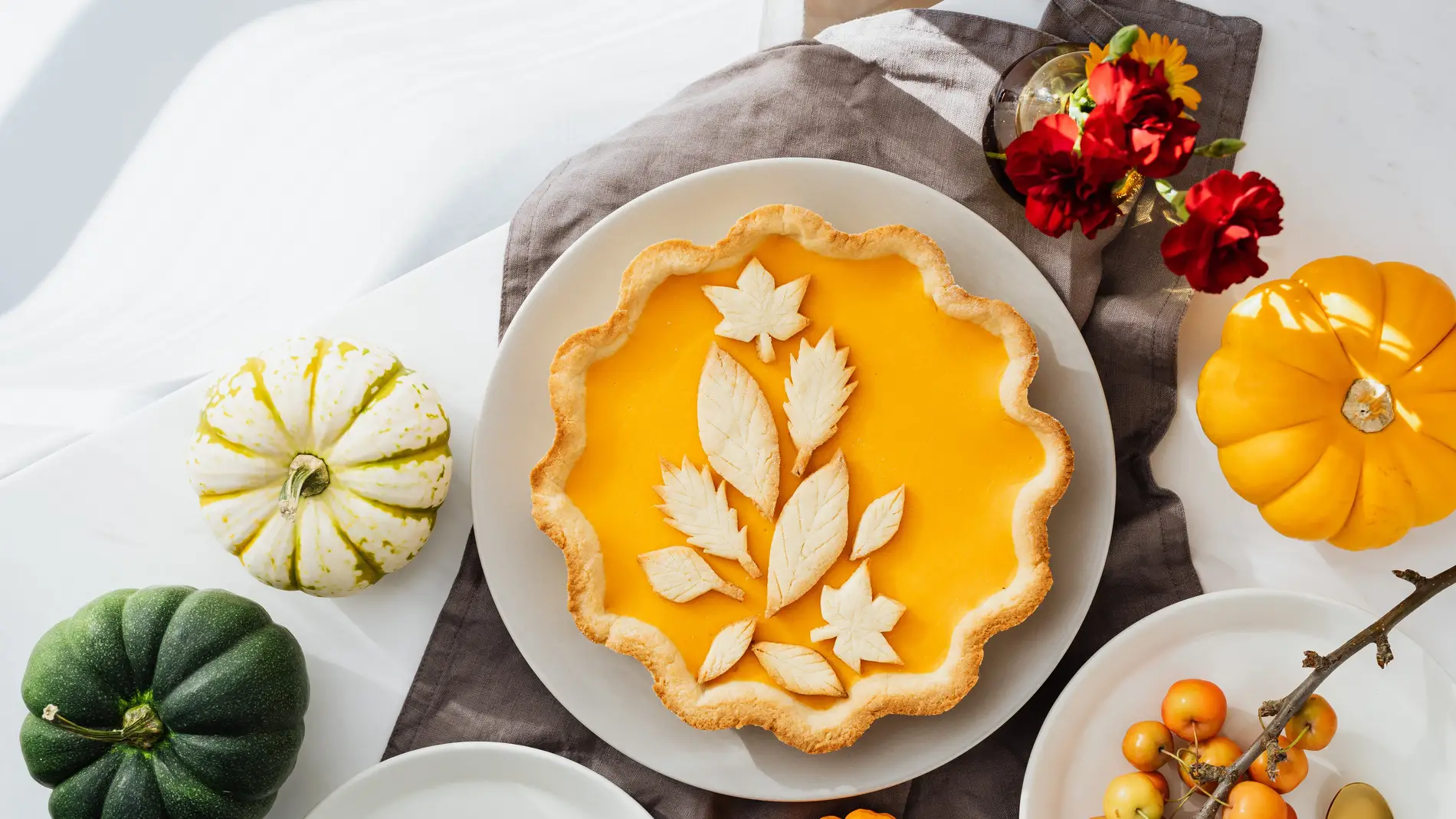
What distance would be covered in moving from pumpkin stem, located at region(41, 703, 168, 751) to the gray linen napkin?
53cm

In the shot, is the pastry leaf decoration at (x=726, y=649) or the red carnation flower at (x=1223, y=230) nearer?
the red carnation flower at (x=1223, y=230)

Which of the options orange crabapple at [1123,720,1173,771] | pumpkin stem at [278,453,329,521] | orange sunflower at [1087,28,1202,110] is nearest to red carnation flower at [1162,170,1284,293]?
orange sunflower at [1087,28,1202,110]

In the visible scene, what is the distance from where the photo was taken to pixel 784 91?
2.42 metres

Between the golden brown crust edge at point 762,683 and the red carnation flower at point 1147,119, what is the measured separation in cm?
44

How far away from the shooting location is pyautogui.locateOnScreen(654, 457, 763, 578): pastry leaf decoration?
2.11 m

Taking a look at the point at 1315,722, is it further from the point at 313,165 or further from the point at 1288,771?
the point at 313,165

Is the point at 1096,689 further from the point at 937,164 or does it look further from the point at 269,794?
the point at 269,794

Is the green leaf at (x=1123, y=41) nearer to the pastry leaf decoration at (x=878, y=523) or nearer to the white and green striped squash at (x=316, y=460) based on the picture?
the pastry leaf decoration at (x=878, y=523)

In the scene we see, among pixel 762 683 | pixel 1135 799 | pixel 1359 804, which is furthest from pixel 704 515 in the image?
pixel 1359 804

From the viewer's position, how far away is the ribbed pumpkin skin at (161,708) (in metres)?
2.02

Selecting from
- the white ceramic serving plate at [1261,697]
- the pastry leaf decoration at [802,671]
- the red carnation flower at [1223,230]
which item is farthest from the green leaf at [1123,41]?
the pastry leaf decoration at [802,671]

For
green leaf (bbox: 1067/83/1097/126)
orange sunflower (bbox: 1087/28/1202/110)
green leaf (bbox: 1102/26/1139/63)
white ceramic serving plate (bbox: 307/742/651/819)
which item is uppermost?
green leaf (bbox: 1102/26/1139/63)

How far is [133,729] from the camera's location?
2008 millimetres

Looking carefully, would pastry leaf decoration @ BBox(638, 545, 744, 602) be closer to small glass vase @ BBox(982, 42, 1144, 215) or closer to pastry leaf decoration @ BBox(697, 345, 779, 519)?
pastry leaf decoration @ BBox(697, 345, 779, 519)
